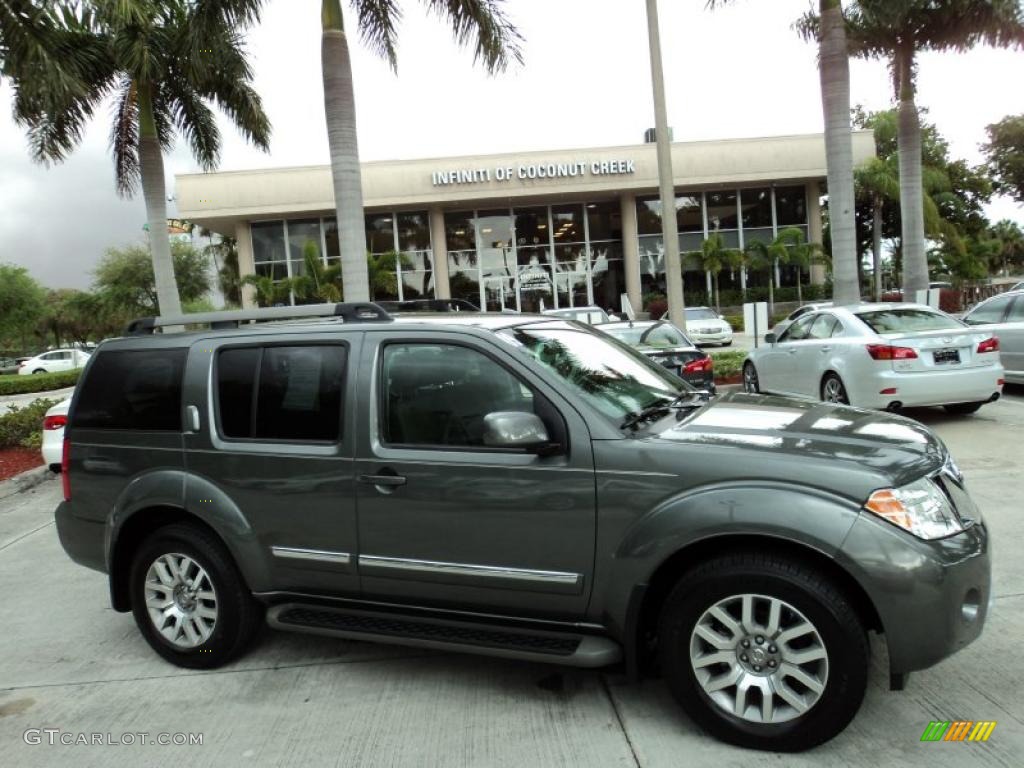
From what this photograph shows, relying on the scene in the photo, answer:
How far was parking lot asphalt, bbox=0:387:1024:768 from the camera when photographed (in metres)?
2.91

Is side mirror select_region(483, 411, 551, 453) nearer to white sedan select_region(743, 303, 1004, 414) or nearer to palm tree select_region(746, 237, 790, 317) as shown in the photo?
white sedan select_region(743, 303, 1004, 414)

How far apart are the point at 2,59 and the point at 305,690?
11011 mm

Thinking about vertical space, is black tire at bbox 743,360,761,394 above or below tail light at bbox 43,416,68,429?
below

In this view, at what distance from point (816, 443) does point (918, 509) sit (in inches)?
16.4

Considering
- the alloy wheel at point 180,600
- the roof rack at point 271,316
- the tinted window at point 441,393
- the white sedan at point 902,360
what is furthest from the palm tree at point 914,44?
the alloy wheel at point 180,600

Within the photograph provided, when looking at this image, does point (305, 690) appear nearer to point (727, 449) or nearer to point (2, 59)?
point (727, 449)

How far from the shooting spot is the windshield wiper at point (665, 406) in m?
3.23

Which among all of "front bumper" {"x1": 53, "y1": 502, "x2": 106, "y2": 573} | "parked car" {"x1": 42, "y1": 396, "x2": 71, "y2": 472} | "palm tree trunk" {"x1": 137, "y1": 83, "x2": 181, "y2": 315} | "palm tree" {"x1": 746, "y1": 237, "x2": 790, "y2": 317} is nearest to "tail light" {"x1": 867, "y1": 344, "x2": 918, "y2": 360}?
"front bumper" {"x1": 53, "y1": 502, "x2": 106, "y2": 573}

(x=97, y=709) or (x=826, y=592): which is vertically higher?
(x=826, y=592)

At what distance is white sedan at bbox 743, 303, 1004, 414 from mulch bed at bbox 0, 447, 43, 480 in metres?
10.1

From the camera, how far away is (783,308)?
32562mm

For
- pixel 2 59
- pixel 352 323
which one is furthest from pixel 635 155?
pixel 352 323

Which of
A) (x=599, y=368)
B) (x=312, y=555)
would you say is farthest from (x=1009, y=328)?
(x=312, y=555)

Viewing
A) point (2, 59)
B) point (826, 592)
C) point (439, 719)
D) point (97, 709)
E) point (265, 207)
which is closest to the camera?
point (826, 592)
